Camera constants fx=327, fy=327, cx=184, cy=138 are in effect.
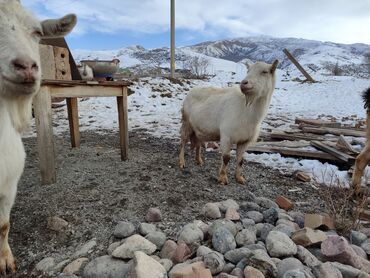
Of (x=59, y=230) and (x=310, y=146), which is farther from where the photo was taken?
(x=310, y=146)

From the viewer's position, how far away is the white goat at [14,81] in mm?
1788

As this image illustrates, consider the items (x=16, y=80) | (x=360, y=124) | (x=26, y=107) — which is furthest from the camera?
(x=360, y=124)

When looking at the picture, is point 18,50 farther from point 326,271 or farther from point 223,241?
point 326,271

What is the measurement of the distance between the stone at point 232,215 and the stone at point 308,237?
60cm

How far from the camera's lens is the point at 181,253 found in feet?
7.88

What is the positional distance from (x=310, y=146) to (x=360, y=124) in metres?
3.39

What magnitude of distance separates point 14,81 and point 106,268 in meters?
1.38

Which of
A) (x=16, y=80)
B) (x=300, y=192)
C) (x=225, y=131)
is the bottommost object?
(x=300, y=192)

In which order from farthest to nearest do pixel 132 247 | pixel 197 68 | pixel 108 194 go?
pixel 197 68, pixel 108 194, pixel 132 247

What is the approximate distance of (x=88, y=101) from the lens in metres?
12.1

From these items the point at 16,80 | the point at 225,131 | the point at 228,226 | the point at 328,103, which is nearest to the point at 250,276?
the point at 228,226

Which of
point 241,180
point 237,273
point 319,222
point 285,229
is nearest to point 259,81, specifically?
point 241,180

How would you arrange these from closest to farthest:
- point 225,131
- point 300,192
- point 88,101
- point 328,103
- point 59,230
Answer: point 59,230 → point 300,192 → point 225,131 → point 88,101 → point 328,103

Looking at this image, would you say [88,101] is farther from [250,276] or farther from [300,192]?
[250,276]
